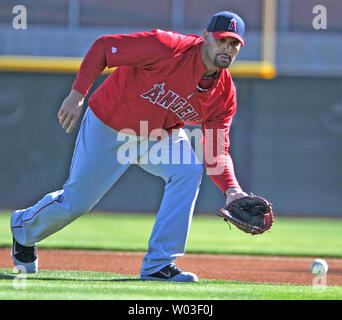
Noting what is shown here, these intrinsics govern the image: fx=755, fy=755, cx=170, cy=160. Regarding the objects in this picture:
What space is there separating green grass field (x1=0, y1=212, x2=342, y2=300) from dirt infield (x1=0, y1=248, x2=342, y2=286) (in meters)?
0.42

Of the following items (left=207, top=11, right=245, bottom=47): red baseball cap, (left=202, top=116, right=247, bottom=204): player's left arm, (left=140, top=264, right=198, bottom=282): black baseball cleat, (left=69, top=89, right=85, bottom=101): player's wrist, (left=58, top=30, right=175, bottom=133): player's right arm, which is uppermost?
(left=207, top=11, right=245, bottom=47): red baseball cap

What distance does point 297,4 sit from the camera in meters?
14.6

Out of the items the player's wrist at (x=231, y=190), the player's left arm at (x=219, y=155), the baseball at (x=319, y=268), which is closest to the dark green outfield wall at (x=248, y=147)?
the baseball at (x=319, y=268)

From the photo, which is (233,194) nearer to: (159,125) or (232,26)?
(159,125)

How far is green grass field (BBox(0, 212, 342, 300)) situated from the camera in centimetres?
390

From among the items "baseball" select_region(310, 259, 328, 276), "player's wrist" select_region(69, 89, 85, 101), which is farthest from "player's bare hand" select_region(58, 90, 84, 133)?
"baseball" select_region(310, 259, 328, 276)

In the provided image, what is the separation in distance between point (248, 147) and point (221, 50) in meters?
9.77

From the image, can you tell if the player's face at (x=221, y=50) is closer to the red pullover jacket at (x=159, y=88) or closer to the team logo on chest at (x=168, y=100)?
the red pullover jacket at (x=159, y=88)

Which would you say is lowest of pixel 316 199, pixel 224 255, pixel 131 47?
pixel 316 199

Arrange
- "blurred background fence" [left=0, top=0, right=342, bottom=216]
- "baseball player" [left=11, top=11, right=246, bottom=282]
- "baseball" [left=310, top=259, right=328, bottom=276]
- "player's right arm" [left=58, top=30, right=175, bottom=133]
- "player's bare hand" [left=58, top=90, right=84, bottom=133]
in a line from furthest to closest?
"blurred background fence" [left=0, top=0, right=342, bottom=216] < "baseball" [left=310, top=259, right=328, bottom=276] < "baseball player" [left=11, top=11, right=246, bottom=282] < "player's right arm" [left=58, top=30, right=175, bottom=133] < "player's bare hand" [left=58, top=90, right=84, bottom=133]

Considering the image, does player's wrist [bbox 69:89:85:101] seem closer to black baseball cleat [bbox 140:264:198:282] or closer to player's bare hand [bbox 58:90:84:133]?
player's bare hand [bbox 58:90:84:133]
